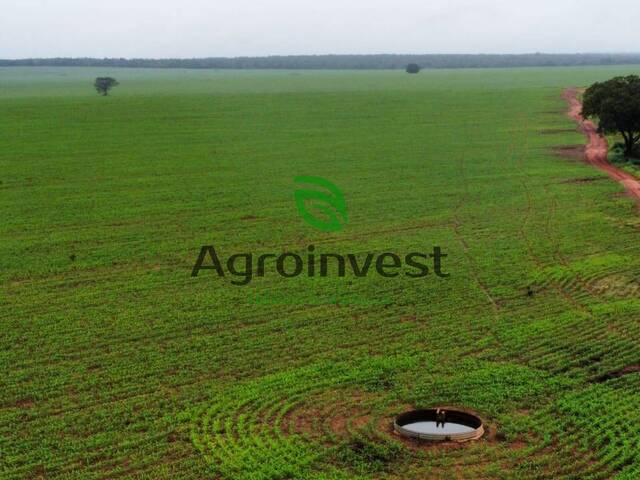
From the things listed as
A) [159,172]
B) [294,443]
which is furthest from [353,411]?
[159,172]

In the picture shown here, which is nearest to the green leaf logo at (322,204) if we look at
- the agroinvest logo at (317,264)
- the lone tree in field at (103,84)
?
the agroinvest logo at (317,264)

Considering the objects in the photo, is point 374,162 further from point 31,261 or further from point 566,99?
point 566,99

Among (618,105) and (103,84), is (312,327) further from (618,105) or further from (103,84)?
(103,84)

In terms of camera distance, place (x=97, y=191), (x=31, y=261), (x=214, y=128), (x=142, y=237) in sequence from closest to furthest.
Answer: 1. (x=31, y=261)
2. (x=142, y=237)
3. (x=97, y=191)
4. (x=214, y=128)

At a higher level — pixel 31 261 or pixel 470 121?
pixel 470 121

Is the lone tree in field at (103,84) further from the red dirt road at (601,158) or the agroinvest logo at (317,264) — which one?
the agroinvest logo at (317,264)

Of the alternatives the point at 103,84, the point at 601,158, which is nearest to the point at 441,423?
→ the point at 601,158
